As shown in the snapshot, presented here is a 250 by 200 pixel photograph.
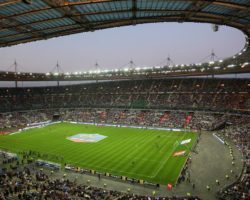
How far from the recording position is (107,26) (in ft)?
59.4

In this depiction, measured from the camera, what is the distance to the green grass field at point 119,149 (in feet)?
117

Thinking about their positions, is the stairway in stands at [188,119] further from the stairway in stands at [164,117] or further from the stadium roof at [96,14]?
the stadium roof at [96,14]

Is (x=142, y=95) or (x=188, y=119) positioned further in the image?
(x=142, y=95)

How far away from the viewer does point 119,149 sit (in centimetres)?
4712

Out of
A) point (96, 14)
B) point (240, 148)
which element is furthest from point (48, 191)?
point (240, 148)

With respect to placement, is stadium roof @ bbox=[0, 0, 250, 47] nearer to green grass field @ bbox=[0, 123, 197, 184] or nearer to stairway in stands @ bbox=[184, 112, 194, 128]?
green grass field @ bbox=[0, 123, 197, 184]

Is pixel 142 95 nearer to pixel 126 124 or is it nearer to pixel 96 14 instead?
pixel 126 124

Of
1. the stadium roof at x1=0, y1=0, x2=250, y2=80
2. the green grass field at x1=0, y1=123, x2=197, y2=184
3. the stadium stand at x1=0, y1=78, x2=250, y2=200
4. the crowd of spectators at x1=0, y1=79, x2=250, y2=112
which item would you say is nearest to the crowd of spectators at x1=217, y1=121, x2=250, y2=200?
the stadium stand at x1=0, y1=78, x2=250, y2=200

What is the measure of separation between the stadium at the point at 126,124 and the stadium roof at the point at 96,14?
0.07m

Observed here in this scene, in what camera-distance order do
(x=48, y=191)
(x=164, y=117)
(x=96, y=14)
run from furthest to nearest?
1. (x=164, y=117)
2. (x=48, y=191)
3. (x=96, y=14)

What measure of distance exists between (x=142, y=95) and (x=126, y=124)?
20.4 meters

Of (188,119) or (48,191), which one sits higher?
(188,119)

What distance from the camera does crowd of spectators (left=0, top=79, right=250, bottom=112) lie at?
253ft

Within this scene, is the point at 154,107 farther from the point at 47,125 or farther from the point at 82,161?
the point at 82,161
